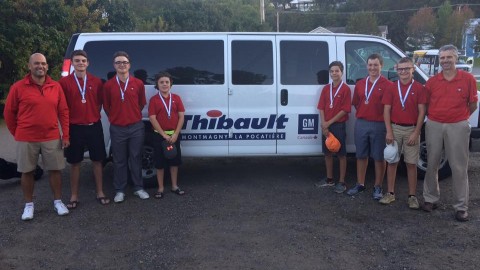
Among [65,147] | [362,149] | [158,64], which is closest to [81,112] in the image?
[65,147]

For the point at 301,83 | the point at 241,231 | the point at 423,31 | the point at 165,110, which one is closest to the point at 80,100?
the point at 165,110

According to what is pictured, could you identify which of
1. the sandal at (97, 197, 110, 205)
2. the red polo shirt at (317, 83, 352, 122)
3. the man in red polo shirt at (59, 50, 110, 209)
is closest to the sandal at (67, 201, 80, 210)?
the man in red polo shirt at (59, 50, 110, 209)

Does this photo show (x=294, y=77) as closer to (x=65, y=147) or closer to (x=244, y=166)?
(x=244, y=166)

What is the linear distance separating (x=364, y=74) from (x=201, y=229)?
312 cm

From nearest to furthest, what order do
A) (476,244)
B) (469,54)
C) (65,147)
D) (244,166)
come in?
(476,244), (65,147), (244,166), (469,54)

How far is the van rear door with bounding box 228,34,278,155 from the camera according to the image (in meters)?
6.41

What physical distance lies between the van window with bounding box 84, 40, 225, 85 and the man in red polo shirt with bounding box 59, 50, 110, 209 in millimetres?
591

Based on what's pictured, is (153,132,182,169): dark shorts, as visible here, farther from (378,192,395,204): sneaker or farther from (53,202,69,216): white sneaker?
(378,192,395,204): sneaker

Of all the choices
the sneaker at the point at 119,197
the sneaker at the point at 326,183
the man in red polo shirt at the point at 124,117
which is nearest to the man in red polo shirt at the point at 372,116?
the sneaker at the point at 326,183

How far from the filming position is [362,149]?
6.05 meters

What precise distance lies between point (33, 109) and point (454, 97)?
14.8 ft

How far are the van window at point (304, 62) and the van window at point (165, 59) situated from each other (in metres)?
0.84

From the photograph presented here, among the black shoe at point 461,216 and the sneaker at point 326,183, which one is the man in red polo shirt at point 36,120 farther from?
the black shoe at point 461,216

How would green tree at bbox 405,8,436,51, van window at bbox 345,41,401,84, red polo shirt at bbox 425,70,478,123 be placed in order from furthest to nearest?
green tree at bbox 405,8,436,51 < van window at bbox 345,41,401,84 < red polo shirt at bbox 425,70,478,123
